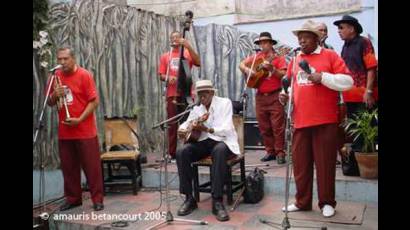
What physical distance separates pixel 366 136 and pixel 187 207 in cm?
155

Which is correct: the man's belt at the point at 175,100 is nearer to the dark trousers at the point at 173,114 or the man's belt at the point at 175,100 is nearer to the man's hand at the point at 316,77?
the dark trousers at the point at 173,114

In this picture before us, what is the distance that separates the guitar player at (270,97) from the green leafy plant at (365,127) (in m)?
1.06

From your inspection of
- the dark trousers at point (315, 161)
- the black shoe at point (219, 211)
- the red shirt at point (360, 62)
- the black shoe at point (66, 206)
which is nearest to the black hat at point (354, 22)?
the red shirt at point (360, 62)

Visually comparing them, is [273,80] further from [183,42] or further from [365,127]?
[365,127]

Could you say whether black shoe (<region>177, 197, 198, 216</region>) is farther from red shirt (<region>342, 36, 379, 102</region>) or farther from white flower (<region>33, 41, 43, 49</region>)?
white flower (<region>33, 41, 43, 49</region>)

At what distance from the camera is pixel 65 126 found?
4.00 meters

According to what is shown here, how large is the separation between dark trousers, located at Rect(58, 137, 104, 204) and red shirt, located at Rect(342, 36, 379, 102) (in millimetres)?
2219

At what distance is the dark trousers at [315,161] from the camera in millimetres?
3383

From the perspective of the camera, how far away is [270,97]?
15.9 feet

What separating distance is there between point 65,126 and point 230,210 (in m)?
1.60

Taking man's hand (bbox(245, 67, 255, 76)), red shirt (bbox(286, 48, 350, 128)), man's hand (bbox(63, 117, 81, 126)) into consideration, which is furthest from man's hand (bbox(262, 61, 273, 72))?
man's hand (bbox(63, 117, 81, 126))
